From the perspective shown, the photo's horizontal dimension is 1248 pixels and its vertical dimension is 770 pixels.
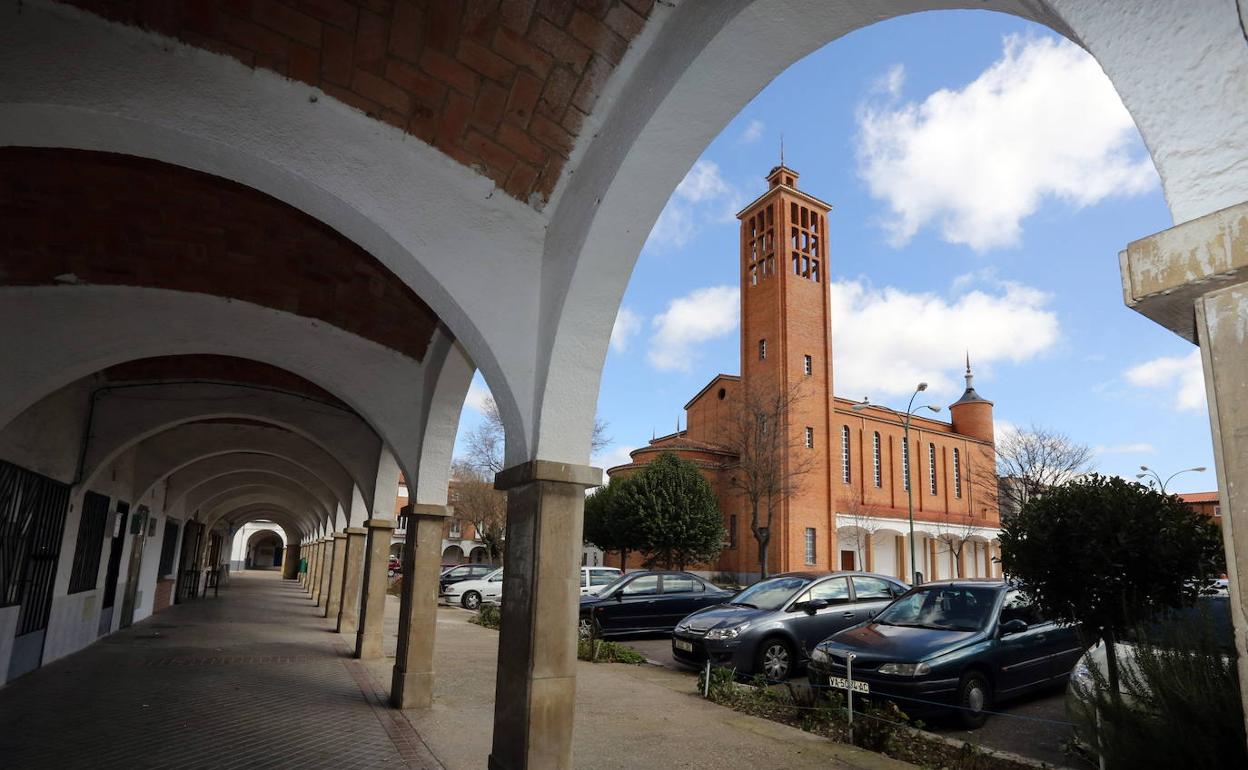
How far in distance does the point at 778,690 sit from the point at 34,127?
847 cm

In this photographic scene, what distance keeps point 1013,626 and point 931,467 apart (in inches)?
1707

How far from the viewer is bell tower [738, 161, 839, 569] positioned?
37.7m

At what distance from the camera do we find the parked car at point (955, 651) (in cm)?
699

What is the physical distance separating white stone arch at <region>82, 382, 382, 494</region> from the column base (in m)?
4.34

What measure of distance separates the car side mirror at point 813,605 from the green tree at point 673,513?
2051 cm

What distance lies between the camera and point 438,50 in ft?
13.2

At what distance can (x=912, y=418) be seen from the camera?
47781mm

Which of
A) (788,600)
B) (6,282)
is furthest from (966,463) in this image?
(6,282)

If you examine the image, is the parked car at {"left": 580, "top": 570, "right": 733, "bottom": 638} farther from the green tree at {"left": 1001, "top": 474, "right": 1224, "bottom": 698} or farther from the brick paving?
the green tree at {"left": 1001, "top": 474, "right": 1224, "bottom": 698}

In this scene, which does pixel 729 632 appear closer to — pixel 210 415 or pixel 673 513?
pixel 210 415

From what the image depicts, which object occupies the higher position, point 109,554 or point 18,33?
point 18,33

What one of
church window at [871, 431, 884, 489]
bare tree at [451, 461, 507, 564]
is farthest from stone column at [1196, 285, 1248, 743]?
church window at [871, 431, 884, 489]

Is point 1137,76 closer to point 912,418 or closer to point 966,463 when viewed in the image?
point 912,418

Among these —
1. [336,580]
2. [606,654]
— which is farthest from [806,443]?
[606,654]
